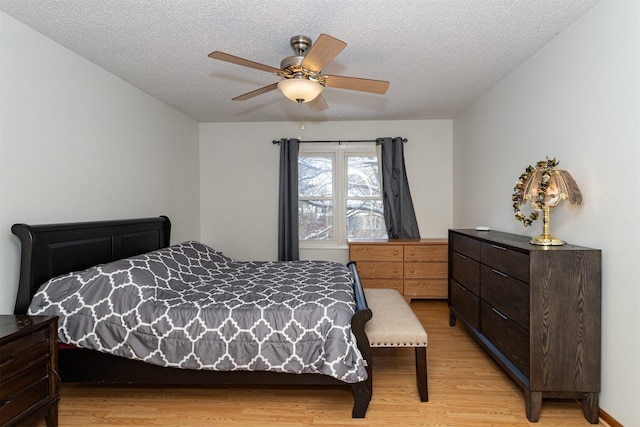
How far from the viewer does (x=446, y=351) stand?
296 cm

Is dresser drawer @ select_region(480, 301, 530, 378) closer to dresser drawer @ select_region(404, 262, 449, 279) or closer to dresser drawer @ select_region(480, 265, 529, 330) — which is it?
dresser drawer @ select_region(480, 265, 529, 330)

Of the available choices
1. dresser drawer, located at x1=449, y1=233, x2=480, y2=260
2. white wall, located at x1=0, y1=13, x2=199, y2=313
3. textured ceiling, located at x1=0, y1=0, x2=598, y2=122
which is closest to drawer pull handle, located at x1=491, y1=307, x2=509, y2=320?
dresser drawer, located at x1=449, y1=233, x2=480, y2=260

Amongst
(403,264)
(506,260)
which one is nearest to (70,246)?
(506,260)

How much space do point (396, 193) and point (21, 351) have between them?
3.96 metres

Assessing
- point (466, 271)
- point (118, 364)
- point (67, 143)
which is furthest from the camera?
point (466, 271)

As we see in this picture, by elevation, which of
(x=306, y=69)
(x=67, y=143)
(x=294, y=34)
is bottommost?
(x=67, y=143)

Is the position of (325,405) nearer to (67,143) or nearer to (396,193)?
(67,143)

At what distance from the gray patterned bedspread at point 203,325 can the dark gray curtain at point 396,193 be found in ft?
8.34

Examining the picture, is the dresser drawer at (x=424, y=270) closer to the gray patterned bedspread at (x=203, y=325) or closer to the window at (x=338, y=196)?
the window at (x=338, y=196)

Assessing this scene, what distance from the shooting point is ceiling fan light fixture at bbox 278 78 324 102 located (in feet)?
7.07

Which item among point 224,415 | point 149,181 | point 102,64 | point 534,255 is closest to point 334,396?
point 224,415

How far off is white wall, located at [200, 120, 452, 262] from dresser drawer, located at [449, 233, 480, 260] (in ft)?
4.64

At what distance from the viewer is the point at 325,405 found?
2.20 meters

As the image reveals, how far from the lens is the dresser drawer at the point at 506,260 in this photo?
2066 millimetres
